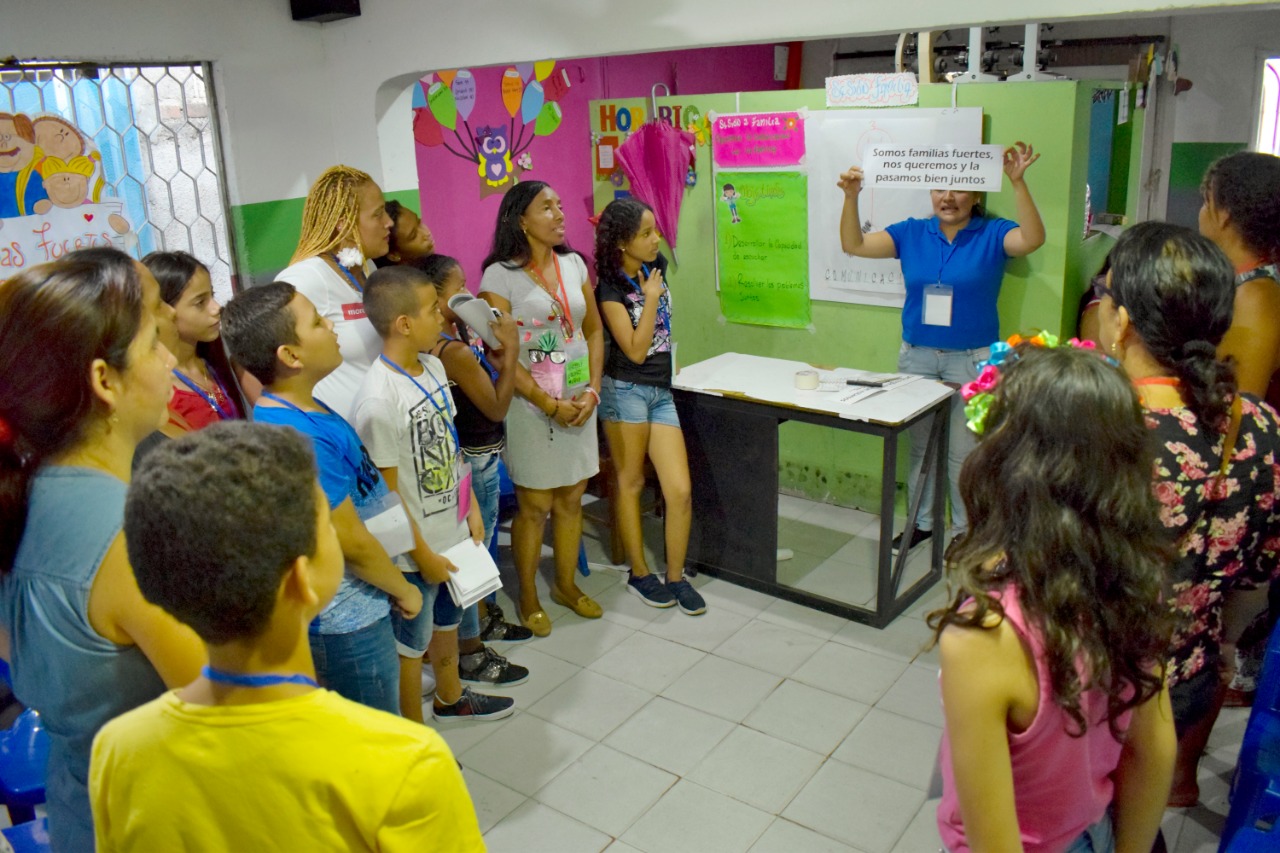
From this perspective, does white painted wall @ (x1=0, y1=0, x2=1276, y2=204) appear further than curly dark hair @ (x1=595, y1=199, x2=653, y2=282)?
No

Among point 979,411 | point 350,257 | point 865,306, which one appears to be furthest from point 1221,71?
point 979,411

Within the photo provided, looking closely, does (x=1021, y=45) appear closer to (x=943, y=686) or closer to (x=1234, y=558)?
(x=1234, y=558)

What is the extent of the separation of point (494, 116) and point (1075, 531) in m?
4.31

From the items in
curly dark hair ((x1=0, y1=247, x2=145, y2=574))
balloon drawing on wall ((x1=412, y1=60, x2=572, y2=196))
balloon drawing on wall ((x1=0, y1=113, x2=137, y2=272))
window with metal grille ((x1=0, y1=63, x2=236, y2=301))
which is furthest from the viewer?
balloon drawing on wall ((x1=412, y1=60, x2=572, y2=196))

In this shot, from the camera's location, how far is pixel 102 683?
1361mm

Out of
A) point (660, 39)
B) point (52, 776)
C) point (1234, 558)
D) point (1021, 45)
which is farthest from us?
point (1021, 45)

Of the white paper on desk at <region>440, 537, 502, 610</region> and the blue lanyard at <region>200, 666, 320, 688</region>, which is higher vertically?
the blue lanyard at <region>200, 666, 320, 688</region>

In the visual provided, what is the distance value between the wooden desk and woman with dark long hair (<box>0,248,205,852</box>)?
2431 millimetres

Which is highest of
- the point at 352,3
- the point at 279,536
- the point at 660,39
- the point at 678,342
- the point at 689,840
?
the point at 352,3

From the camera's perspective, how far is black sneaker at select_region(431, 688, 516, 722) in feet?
9.97

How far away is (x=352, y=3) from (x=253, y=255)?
0.95 m

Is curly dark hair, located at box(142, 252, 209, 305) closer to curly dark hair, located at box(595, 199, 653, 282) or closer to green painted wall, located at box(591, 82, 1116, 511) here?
curly dark hair, located at box(595, 199, 653, 282)

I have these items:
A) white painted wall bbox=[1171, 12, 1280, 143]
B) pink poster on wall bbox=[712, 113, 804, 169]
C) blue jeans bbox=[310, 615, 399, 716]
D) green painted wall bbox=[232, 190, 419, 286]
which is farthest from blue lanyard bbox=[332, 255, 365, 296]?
white painted wall bbox=[1171, 12, 1280, 143]

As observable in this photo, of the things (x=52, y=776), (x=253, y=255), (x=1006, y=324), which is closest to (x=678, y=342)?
(x=1006, y=324)
